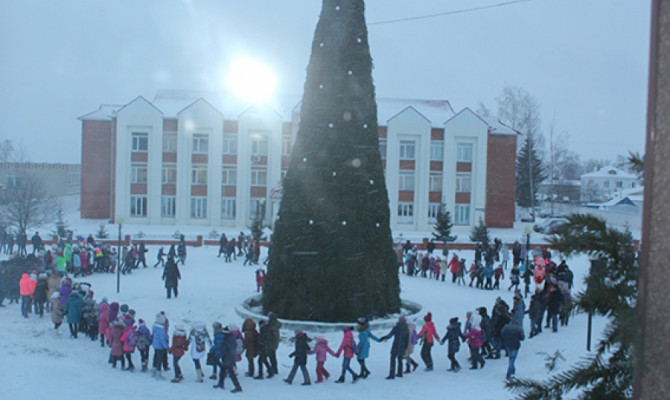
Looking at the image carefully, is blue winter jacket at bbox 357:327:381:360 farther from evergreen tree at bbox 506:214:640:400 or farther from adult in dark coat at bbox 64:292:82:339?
evergreen tree at bbox 506:214:640:400

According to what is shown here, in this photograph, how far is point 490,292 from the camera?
20.6m

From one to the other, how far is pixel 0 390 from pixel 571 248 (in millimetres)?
9225

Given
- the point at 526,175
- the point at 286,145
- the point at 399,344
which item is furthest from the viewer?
the point at 526,175

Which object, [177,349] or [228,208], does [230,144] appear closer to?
[228,208]

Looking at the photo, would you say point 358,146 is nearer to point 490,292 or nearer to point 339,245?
point 339,245

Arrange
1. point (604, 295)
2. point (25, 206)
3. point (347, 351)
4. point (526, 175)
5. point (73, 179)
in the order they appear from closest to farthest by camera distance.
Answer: point (604, 295) < point (347, 351) < point (25, 206) < point (526, 175) < point (73, 179)

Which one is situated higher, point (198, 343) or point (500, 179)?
point (500, 179)

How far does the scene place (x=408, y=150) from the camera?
44250 mm

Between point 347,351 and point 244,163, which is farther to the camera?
point 244,163

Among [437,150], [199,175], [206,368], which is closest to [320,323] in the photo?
[206,368]

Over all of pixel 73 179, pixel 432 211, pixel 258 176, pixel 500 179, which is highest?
pixel 500 179

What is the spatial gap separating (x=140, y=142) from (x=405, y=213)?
20215mm

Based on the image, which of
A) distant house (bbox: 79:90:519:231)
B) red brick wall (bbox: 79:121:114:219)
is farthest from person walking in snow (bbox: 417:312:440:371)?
red brick wall (bbox: 79:121:114:219)

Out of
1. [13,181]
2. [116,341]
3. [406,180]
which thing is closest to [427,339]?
[116,341]
